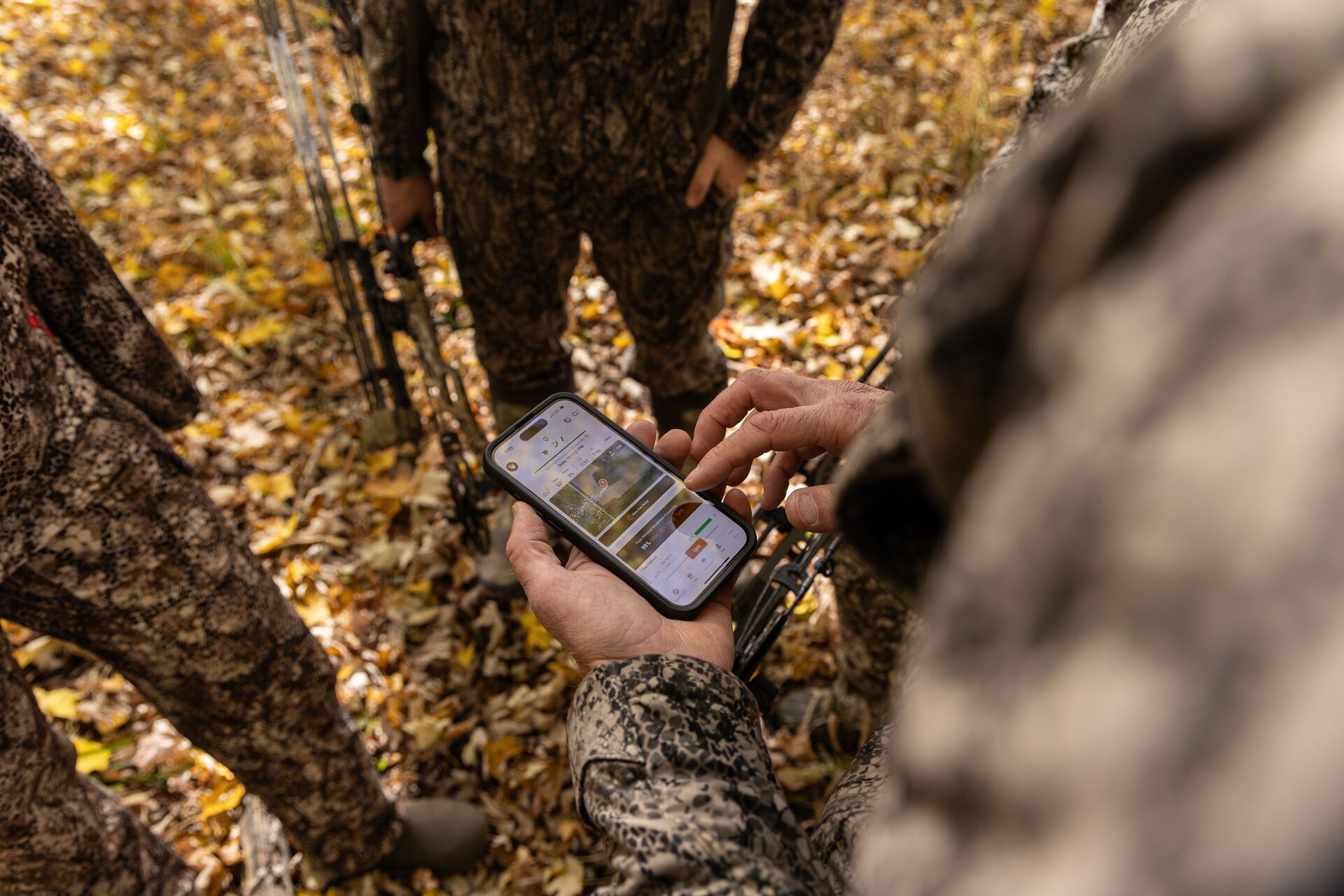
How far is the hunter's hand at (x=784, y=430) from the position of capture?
1.22 metres

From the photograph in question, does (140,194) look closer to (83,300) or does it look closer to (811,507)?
(83,300)

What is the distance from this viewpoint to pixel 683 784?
770 mm

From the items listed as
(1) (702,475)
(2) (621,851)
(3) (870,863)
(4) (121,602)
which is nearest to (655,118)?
(1) (702,475)

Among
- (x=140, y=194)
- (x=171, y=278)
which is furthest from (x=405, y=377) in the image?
(x=140, y=194)

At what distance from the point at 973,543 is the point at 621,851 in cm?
57

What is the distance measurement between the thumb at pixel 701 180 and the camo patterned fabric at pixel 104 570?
4.45 ft

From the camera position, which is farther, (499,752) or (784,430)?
(499,752)

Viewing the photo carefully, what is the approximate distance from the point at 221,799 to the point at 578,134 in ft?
7.19

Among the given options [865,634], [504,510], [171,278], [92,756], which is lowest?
[92,756]

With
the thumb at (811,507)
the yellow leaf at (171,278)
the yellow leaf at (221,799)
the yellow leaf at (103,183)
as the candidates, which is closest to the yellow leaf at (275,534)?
the yellow leaf at (221,799)

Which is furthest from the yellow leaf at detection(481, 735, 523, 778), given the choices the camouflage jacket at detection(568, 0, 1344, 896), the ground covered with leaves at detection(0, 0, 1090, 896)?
the camouflage jacket at detection(568, 0, 1344, 896)

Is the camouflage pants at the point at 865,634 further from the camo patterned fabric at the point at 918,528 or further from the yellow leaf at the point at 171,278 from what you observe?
the yellow leaf at the point at 171,278

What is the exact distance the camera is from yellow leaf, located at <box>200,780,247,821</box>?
2184 millimetres

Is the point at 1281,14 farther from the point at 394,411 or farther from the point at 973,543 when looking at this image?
the point at 394,411
